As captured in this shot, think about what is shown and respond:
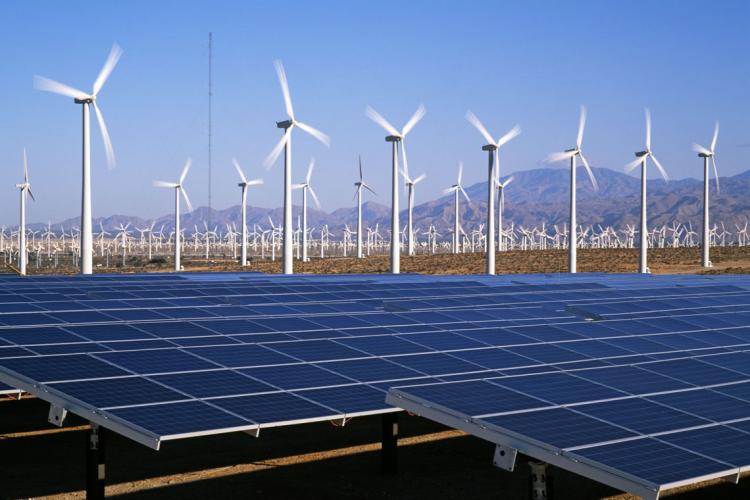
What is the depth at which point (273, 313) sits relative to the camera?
31.0 metres

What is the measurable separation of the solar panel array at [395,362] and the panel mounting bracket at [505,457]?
12.3 inches

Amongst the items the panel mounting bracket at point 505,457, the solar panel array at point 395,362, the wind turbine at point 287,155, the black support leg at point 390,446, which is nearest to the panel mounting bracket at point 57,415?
the solar panel array at point 395,362

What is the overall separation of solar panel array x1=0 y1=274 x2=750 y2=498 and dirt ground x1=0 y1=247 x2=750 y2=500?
315 centimetres

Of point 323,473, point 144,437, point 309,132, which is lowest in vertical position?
point 323,473

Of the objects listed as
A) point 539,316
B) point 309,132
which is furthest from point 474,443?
point 309,132

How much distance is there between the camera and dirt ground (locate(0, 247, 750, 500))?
23.5 metres

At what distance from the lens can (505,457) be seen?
1516cm

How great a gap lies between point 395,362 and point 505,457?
28.9ft

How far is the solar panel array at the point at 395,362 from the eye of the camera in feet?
54.9

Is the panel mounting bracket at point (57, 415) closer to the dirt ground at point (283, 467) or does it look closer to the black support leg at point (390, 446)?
the dirt ground at point (283, 467)

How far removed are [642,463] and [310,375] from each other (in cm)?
939

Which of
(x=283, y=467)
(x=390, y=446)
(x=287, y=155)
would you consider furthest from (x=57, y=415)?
(x=287, y=155)

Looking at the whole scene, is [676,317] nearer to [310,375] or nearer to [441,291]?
[441,291]

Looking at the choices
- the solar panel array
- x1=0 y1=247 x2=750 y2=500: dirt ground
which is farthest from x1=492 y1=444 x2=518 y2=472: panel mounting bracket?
x1=0 y1=247 x2=750 y2=500: dirt ground
